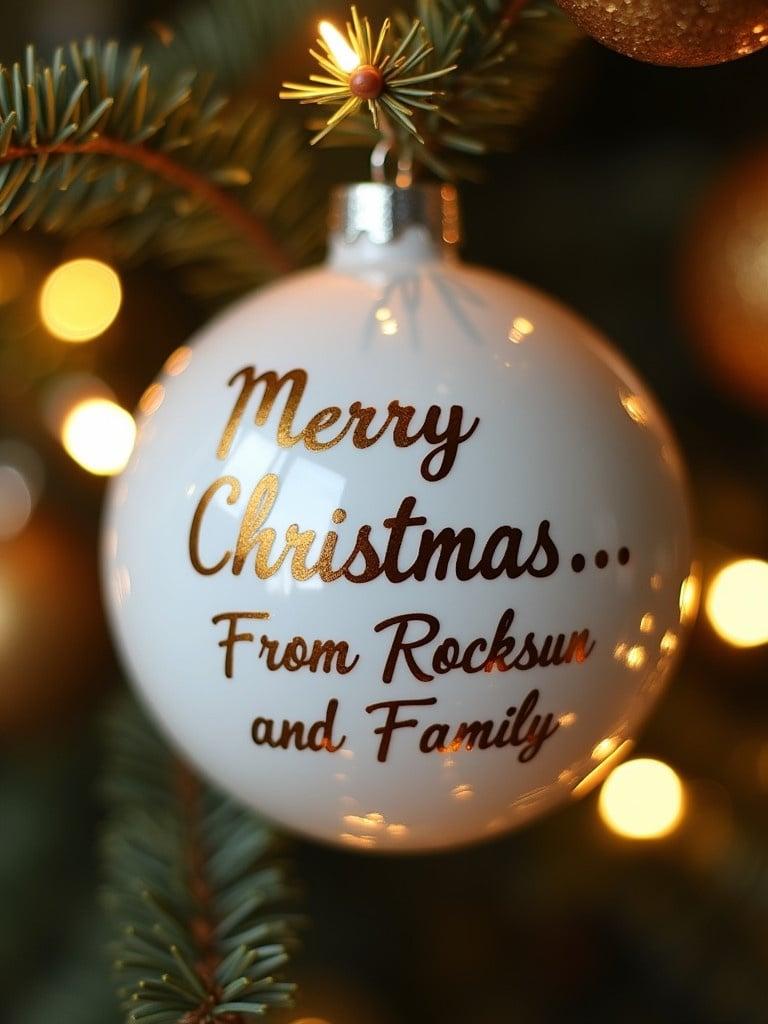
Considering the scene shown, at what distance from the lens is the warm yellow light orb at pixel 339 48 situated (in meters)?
0.42

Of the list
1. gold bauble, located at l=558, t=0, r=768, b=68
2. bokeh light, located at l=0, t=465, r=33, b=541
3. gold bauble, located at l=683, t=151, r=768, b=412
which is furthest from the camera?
bokeh light, located at l=0, t=465, r=33, b=541

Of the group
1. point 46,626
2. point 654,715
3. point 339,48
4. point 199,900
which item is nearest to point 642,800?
point 654,715

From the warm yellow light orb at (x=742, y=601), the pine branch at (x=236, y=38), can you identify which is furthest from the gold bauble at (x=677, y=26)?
the warm yellow light orb at (x=742, y=601)

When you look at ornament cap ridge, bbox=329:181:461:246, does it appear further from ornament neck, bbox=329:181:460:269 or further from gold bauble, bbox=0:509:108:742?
gold bauble, bbox=0:509:108:742

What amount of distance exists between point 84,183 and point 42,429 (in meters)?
0.29

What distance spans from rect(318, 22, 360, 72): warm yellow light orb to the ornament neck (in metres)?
0.09

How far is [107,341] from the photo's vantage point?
2.61ft

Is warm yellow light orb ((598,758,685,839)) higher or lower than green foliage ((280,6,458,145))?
lower

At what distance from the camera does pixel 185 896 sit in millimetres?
609

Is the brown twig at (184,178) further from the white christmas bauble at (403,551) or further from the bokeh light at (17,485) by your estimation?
the bokeh light at (17,485)

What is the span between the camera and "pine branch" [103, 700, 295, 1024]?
1.61 feet

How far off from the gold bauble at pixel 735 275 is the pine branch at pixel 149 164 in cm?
28

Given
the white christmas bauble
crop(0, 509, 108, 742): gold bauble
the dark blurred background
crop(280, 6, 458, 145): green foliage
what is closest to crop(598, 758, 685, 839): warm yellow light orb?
the dark blurred background

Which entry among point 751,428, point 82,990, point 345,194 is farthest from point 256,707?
point 751,428
